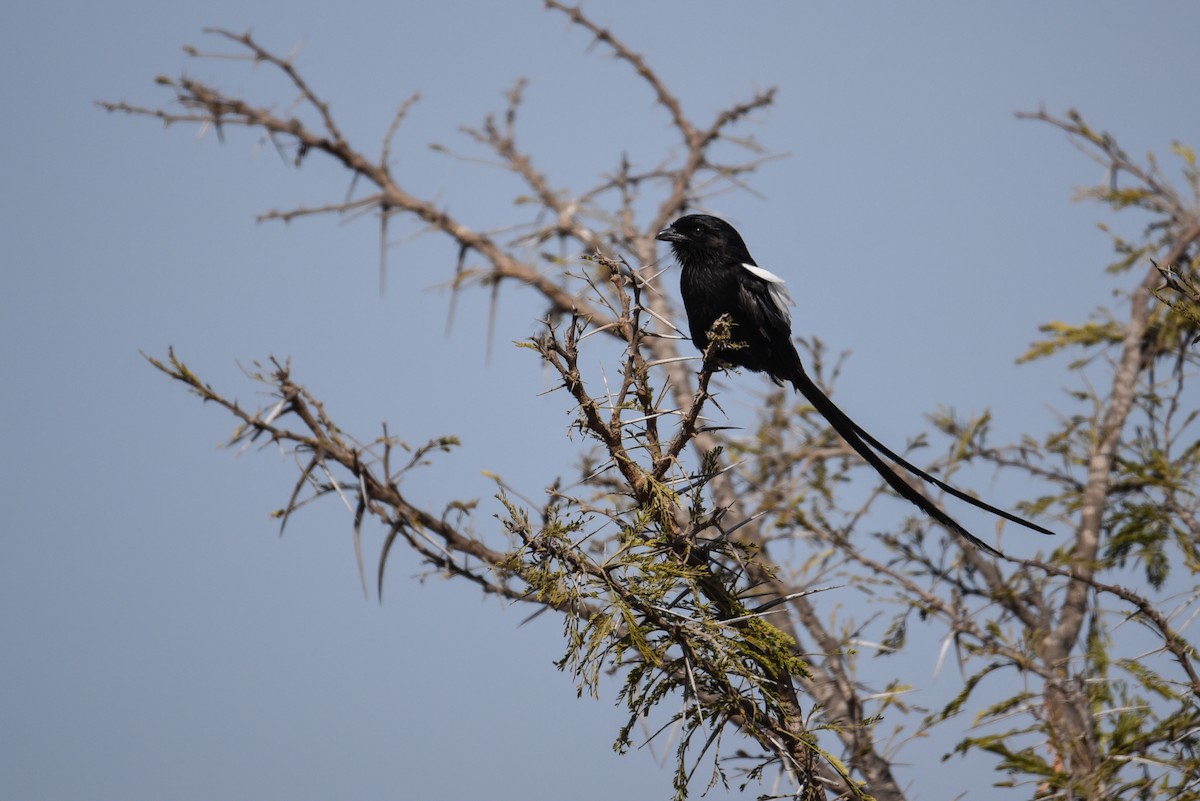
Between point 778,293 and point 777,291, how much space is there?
0.05 ft

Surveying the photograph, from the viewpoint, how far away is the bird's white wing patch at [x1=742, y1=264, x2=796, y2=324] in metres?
4.74

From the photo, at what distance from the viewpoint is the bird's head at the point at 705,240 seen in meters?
4.92

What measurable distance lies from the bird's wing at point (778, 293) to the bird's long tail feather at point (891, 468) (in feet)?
0.79

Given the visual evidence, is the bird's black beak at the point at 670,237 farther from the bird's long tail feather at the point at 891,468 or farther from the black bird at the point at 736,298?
the bird's long tail feather at the point at 891,468

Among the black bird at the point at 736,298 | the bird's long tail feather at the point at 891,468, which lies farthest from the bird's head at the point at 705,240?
the bird's long tail feather at the point at 891,468

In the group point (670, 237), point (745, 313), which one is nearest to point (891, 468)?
point (745, 313)

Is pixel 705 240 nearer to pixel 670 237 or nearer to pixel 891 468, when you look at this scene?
pixel 670 237

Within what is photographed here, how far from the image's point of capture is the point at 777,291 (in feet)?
15.8

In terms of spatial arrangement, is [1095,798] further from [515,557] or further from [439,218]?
[439,218]

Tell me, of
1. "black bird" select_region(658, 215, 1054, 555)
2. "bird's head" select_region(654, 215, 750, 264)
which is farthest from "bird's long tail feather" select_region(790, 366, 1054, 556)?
"bird's head" select_region(654, 215, 750, 264)

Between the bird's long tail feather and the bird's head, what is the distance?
598 mm

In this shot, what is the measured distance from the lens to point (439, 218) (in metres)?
6.23

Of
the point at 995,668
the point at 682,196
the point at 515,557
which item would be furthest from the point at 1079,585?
the point at 515,557

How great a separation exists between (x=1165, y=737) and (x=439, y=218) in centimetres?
429
